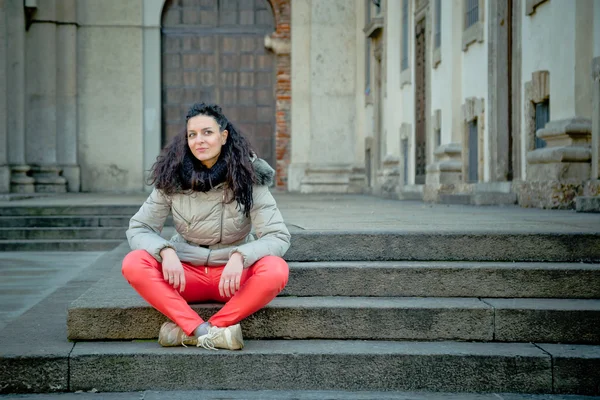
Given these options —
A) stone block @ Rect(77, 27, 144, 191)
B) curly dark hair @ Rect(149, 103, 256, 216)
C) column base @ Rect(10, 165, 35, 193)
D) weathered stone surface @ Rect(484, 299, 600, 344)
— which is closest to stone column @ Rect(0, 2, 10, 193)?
column base @ Rect(10, 165, 35, 193)

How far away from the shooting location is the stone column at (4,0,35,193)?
58.4ft

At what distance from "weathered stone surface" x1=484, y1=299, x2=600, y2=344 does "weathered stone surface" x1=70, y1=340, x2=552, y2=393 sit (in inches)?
10.4

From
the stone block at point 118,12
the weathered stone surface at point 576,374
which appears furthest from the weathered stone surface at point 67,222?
the stone block at point 118,12

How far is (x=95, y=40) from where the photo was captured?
773 inches

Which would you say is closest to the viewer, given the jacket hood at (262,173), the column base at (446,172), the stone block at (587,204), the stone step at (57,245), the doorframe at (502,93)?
the jacket hood at (262,173)

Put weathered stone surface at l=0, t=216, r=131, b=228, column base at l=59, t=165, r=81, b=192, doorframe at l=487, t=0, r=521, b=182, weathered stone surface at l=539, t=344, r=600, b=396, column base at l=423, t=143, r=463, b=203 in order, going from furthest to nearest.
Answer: column base at l=59, t=165, r=81, b=192
column base at l=423, t=143, r=463, b=203
doorframe at l=487, t=0, r=521, b=182
weathered stone surface at l=0, t=216, r=131, b=228
weathered stone surface at l=539, t=344, r=600, b=396

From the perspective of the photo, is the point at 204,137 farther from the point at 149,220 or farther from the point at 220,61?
the point at 220,61

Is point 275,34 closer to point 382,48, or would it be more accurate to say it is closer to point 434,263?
point 382,48

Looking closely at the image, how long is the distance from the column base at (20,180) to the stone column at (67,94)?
1456 mm

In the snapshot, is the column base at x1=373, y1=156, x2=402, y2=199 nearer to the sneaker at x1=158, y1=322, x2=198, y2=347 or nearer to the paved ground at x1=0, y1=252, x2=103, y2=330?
the paved ground at x1=0, y1=252, x2=103, y2=330

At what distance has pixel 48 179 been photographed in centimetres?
1872

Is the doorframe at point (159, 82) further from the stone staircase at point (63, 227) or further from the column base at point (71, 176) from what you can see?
the stone staircase at point (63, 227)

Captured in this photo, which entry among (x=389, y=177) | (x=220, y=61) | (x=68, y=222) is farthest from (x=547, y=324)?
(x=220, y=61)

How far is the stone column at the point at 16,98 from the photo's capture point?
17812mm
